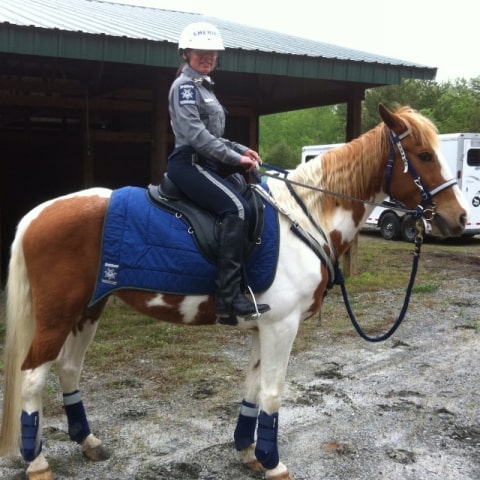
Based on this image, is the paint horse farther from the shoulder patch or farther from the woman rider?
the shoulder patch

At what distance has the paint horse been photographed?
3.15 m

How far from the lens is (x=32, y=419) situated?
10.3 ft

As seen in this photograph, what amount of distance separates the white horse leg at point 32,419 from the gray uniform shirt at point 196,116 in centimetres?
148

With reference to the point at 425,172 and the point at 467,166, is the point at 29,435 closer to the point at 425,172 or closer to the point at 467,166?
the point at 425,172

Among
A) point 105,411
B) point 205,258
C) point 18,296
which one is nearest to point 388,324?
point 105,411

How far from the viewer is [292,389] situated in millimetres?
4719

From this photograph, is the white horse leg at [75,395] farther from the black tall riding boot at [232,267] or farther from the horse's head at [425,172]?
the horse's head at [425,172]

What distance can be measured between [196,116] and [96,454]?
2.14 meters

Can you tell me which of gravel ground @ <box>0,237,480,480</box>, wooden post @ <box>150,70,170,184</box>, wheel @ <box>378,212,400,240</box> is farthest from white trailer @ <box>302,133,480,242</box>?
gravel ground @ <box>0,237,480,480</box>

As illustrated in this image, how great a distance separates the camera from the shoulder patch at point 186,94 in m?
3.02

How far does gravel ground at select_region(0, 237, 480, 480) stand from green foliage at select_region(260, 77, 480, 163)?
19.2 meters

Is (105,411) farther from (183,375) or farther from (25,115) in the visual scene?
(25,115)

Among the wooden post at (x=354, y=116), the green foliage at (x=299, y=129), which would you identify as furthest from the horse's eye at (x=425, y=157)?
the green foliage at (x=299, y=129)

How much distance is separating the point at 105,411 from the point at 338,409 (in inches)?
69.0
